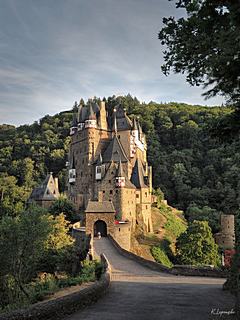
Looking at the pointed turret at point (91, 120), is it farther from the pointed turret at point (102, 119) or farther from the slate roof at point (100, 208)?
the slate roof at point (100, 208)

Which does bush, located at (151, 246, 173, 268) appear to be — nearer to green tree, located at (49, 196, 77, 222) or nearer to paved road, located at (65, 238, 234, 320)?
green tree, located at (49, 196, 77, 222)

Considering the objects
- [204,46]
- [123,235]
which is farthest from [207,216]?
[204,46]

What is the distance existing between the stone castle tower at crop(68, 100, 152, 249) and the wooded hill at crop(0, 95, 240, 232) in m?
13.3

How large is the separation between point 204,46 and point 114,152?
47088 mm

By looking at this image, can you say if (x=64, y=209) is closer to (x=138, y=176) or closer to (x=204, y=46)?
(x=138, y=176)

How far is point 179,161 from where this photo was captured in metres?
88.2

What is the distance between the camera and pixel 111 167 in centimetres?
5200

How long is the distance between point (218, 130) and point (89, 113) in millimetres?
53287

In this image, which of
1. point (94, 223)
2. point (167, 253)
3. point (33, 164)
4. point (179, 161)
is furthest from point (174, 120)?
point (94, 223)

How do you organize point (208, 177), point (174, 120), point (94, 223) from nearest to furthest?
point (94, 223)
point (208, 177)
point (174, 120)

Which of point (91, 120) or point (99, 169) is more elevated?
point (91, 120)

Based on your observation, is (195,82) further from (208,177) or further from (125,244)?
(208,177)

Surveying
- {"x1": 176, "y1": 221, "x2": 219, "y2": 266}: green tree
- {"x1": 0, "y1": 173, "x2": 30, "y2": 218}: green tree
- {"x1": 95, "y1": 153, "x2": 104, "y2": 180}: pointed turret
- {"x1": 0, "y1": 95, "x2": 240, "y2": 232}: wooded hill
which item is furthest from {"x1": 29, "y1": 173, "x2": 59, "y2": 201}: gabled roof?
{"x1": 176, "y1": 221, "x2": 219, "y2": 266}: green tree

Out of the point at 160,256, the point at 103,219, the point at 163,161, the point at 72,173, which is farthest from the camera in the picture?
the point at 163,161
